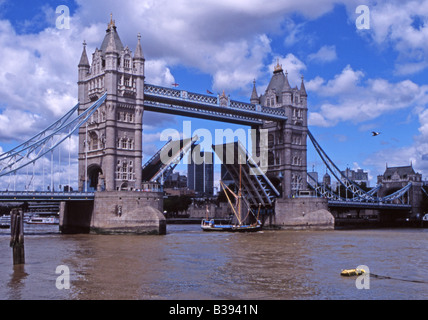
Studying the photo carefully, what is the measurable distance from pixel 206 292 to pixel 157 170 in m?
49.5

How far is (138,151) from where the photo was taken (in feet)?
210

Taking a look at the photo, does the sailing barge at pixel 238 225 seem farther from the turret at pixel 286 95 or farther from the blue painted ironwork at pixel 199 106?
the turret at pixel 286 95

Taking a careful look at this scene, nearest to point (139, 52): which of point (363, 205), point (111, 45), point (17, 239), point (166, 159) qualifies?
point (111, 45)

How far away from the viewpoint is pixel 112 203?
5759 centimetres

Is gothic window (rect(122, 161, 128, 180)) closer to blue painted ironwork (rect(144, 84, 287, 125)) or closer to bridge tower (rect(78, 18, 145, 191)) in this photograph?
bridge tower (rect(78, 18, 145, 191))

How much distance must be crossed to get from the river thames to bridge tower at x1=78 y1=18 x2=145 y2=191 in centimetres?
2273

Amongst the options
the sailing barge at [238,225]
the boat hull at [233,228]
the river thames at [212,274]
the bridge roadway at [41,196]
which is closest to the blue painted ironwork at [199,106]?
the sailing barge at [238,225]

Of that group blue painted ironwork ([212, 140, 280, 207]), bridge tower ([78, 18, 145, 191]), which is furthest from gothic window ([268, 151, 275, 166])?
bridge tower ([78, 18, 145, 191])

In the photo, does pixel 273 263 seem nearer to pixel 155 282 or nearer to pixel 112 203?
pixel 155 282

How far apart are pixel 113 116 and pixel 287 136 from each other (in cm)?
3046

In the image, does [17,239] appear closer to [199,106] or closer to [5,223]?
[199,106]

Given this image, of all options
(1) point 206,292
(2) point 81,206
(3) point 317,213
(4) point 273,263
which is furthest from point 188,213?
(1) point 206,292

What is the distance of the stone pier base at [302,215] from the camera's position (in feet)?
249

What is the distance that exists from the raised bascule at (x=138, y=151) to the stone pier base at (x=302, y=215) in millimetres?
143
